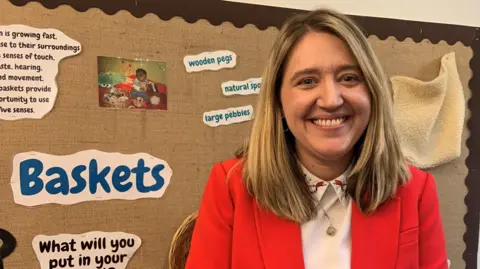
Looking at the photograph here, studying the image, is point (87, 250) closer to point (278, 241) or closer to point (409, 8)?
point (278, 241)

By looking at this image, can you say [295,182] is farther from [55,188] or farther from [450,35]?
[450,35]

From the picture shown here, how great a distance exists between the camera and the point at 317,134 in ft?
2.90

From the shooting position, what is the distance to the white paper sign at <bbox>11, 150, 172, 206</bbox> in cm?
108

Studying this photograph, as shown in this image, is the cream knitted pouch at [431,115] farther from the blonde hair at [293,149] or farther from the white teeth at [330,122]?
the white teeth at [330,122]

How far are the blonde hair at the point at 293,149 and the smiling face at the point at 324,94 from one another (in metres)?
0.02

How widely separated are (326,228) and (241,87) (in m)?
0.51

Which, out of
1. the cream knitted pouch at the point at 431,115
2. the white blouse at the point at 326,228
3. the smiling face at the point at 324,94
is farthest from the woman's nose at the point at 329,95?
the cream knitted pouch at the point at 431,115

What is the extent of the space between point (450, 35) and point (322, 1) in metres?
0.51

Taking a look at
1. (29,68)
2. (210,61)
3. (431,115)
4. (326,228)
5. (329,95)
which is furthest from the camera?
(431,115)

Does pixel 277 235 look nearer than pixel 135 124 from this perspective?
Yes

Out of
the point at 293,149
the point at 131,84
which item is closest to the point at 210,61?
the point at 131,84

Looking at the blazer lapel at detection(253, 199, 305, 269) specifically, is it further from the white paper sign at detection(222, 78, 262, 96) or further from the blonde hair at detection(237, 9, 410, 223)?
the white paper sign at detection(222, 78, 262, 96)

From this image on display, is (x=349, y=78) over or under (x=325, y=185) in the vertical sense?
over

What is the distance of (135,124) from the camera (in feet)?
3.85
